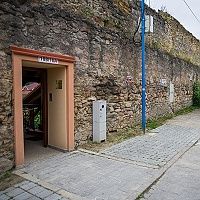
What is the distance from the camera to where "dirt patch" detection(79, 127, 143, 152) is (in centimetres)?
619

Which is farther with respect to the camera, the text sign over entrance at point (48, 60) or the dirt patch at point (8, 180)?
the text sign over entrance at point (48, 60)

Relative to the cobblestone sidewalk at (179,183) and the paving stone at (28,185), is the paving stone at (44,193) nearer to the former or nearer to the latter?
the paving stone at (28,185)

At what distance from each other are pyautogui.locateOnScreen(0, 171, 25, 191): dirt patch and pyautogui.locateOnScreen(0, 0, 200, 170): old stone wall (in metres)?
0.35

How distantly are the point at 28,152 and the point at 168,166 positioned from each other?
9.67ft

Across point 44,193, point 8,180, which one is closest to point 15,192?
point 44,193

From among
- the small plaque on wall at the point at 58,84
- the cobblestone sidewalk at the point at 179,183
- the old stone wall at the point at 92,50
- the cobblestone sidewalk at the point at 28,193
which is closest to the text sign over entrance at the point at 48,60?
the old stone wall at the point at 92,50

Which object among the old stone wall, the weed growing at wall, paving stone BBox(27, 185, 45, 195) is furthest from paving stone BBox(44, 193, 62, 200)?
the weed growing at wall

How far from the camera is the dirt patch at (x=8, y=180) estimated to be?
13.1 ft

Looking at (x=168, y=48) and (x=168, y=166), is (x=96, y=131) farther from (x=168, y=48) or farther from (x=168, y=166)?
(x=168, y=48)

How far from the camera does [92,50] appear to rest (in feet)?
21.6

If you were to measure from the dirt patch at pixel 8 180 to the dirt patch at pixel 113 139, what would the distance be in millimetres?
2079

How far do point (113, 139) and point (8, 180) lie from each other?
3.39 metres

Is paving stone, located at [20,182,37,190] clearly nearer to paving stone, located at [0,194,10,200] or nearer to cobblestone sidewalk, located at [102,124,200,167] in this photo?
paving stone, located at [0,194,10,200]

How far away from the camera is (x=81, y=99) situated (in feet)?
20.5
